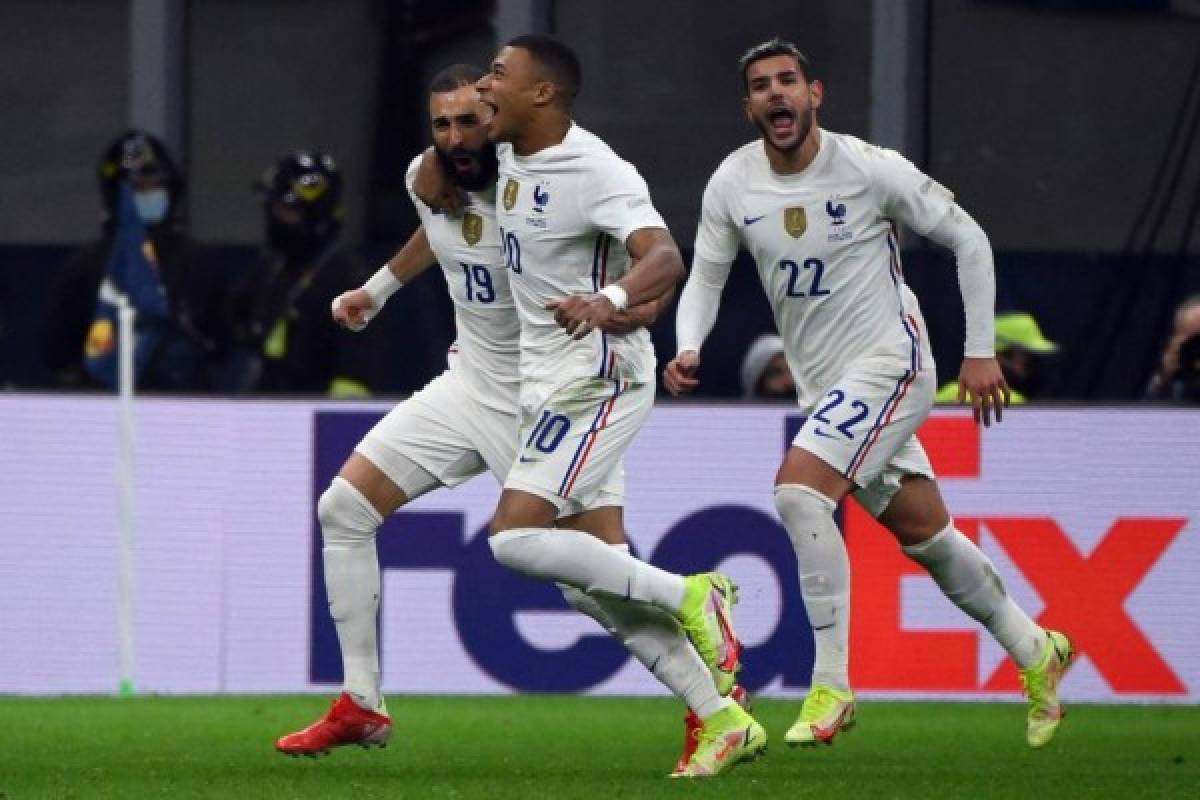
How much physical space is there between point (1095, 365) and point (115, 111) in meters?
4.46

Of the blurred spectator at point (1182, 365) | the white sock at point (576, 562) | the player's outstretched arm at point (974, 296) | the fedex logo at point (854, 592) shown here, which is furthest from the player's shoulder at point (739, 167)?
the blurred spectator at point (1182, 365)

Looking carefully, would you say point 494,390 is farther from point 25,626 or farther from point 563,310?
point 25,626

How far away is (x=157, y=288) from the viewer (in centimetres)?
1418

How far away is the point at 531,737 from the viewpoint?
1121cm

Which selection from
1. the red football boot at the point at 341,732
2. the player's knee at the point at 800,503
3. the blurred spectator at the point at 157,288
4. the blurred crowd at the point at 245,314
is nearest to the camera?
the red football boot at the point at 341,732

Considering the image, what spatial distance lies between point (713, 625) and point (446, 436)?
1030 millimetres

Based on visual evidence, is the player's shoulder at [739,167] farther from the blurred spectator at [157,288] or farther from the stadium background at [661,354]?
the blurred spectator at [157,288]

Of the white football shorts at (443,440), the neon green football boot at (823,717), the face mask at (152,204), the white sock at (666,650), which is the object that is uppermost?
the face mask at (152,204)

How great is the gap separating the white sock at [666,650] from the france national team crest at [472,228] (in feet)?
3.28

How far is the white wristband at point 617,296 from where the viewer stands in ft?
29.1

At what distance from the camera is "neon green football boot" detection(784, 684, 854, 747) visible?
9969 mm

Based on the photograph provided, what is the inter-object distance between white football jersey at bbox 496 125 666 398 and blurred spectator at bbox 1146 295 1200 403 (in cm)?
466

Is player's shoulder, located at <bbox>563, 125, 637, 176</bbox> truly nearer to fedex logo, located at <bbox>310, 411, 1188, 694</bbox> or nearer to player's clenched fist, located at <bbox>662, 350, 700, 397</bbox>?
player's clenched fist, located at <bbox>662, 350, 700, 397</bbox>

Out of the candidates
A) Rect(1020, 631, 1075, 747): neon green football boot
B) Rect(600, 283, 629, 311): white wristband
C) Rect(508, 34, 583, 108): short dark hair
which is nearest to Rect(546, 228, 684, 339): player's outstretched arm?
Rect(600, 283, 629, 311): white wristband
